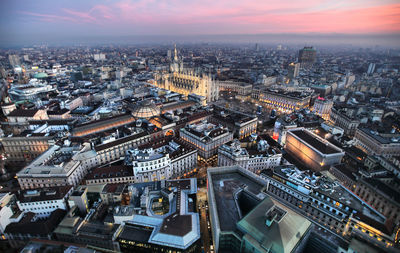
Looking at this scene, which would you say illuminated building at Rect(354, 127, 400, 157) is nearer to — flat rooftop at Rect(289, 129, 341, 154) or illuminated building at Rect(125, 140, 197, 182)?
flat rooftop at Rect(289, 129, 341, 154)

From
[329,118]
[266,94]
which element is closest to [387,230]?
[329,118]

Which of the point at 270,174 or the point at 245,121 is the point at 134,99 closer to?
the point at 245,121

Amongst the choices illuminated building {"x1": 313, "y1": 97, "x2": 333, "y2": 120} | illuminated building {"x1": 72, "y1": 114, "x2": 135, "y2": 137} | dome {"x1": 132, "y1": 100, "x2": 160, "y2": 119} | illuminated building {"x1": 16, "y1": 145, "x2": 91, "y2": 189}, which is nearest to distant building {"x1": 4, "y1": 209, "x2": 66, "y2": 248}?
illuminated building {"x1": 16, "y1": 145, "x2": 91, "y2": 189}

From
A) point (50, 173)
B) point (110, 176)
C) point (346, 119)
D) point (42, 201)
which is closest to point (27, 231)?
point (42, 201)

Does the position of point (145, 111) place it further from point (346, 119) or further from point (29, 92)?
point (346, 119)

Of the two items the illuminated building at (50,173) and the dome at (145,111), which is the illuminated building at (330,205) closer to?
the illuminated building at (50,173)

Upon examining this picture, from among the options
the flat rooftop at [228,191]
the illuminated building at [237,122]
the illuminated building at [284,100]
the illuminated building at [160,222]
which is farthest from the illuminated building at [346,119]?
the illuminated building at [160,222]
